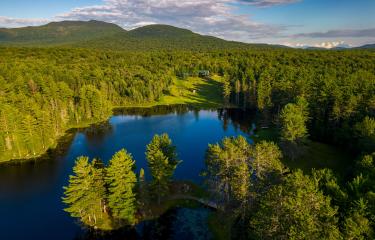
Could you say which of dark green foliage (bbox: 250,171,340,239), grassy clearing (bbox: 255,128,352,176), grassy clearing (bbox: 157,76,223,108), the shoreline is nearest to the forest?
dark green foliage (bbox: 250,171,340,239)

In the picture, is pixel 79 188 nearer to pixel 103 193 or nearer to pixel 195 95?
pixel 103 193

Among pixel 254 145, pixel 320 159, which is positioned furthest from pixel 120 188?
pixel 320 159

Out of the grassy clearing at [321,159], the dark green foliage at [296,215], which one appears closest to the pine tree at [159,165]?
the dark green foliage at [296,215]

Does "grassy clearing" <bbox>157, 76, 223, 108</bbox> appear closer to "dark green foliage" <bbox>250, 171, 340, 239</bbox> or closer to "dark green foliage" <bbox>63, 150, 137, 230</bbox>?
"dark green foliage" <bbox>63, 150, 137, 230</bbox>

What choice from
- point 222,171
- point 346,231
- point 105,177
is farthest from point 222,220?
point 346,231

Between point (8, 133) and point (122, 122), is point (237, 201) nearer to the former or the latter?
point (8, 133)
